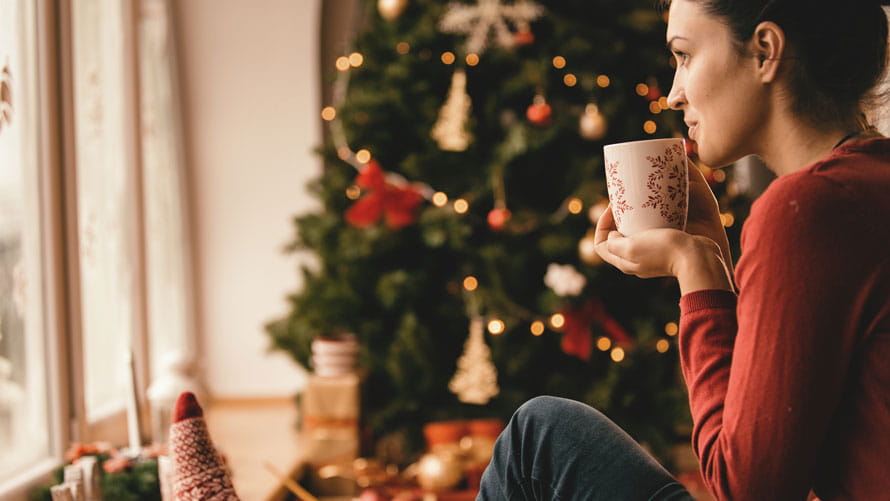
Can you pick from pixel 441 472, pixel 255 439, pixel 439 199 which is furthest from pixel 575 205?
pixel 255 439

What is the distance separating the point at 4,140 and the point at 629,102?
176 centimetres

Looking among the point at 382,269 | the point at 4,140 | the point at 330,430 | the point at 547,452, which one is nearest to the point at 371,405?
the point at 330,430

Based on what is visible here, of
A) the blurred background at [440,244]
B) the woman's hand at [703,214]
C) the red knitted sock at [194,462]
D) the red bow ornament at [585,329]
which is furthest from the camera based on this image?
the red bow ornament at [585,329]

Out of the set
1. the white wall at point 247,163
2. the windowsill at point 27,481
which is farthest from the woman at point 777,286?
the white wall at point 247,163

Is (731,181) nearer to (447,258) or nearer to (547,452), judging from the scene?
(447,258)

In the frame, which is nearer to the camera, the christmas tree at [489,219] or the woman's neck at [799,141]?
the woman's neck at [799,141]

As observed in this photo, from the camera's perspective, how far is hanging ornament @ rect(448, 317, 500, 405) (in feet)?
7.90

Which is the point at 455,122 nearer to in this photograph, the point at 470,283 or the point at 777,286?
the point at 470,283

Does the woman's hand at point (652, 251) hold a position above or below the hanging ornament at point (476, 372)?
above

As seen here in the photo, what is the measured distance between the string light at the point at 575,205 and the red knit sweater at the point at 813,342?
1.68m

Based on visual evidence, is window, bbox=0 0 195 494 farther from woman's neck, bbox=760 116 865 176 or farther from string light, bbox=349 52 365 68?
woman's neck, bbox=760 116 865 176

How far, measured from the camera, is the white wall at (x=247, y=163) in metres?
3.42

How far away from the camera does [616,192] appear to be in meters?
0.95

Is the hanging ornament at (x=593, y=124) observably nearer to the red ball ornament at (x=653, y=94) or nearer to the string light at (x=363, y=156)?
the red ball ornament at (x=653, y=94)
